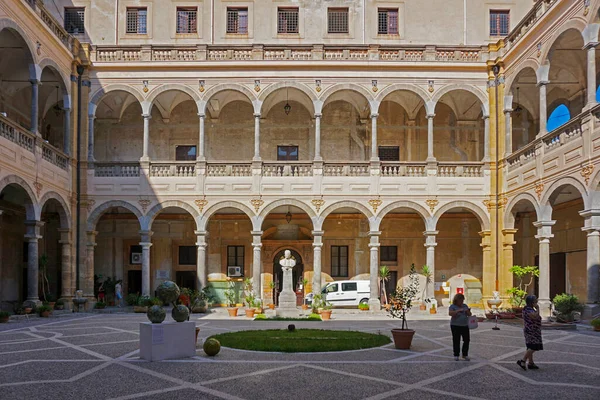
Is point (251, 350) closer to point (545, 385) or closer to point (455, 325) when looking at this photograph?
point (455, 325)

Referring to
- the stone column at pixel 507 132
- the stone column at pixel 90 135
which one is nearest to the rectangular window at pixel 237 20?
the stone column at pixel 90 135

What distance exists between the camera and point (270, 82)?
2403 cm

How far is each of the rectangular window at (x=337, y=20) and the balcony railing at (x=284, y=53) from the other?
341cm

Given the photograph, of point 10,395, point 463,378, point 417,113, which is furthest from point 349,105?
point 10,395

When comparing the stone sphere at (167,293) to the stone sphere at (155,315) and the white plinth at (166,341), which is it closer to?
the stone sphere at (155,315)

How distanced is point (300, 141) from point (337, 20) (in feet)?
19.0

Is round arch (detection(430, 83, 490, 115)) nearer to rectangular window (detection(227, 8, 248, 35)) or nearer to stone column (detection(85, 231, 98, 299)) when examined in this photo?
rectangular window (detection(227, 8, 248, 35))

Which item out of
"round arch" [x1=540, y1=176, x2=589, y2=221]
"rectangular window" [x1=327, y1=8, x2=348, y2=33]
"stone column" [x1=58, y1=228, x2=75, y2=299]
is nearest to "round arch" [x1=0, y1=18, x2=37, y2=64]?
"stone column" [x1=58, y1=228, x2=75, y2=299]

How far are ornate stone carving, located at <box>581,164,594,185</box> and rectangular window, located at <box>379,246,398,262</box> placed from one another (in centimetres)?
1141

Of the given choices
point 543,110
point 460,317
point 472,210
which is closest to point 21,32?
point 460,317

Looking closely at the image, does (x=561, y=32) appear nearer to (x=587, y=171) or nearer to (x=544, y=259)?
(x=587, y=171)

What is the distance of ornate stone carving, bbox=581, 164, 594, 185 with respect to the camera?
16438 millimetres

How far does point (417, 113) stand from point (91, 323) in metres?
16.5

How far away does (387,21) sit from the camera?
27.1 meters
